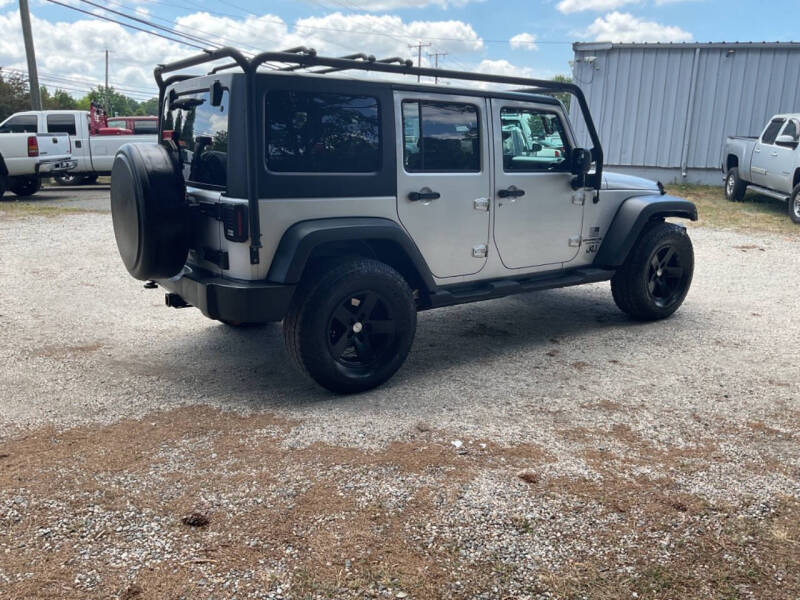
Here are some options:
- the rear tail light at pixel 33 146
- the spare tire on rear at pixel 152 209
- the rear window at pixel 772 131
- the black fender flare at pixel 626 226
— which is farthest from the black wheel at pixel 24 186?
the rear window at pixel 772 131

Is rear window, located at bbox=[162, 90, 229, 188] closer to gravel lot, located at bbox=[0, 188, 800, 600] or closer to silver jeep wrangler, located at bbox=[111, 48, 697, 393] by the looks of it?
silver jeep wrangler, located at bbox=[111, 48, 697, 393]

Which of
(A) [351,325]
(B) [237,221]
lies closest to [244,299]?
(B) [237,221]

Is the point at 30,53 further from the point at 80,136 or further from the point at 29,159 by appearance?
the point at 29,159

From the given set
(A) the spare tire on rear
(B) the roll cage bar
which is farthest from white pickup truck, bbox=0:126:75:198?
(A) the spare tire on rear

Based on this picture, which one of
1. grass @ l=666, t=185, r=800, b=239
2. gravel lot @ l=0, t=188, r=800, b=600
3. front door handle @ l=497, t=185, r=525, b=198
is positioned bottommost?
gravel lot @ l=0, t=188, r=800, b=600

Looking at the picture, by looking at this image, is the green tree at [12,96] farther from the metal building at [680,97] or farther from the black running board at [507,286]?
the black running board at [507,286]

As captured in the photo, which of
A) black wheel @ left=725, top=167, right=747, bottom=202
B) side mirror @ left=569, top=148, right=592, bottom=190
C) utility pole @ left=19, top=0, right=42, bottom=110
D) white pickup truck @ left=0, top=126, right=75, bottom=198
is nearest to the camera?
side mirror @ left=569, top=148, right=592, bottom=190

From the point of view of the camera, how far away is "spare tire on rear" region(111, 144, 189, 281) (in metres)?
4.09

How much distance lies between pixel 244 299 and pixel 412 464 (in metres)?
1.34

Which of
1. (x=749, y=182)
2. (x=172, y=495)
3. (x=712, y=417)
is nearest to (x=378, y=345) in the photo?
(x=172, y=495)

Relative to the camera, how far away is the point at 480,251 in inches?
200

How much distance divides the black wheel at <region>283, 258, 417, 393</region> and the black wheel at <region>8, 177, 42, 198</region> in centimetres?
1420

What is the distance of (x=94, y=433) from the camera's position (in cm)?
380

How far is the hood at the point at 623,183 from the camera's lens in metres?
5.89
